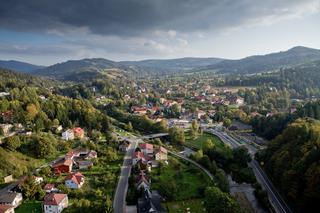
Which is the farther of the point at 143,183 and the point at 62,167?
the point at 62,167

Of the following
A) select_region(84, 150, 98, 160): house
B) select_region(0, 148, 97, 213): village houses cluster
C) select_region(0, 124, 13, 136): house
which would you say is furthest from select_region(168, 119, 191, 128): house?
select_region(0, 124, 13, 136): house

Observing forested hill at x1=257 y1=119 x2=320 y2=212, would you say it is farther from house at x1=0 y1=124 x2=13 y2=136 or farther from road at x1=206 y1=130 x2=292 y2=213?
house at x1=0 y1=124 x2=13 y2=136

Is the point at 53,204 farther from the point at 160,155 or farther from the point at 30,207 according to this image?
the point at 160,155

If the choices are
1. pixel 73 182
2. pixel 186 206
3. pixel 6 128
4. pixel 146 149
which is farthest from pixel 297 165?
pixel 6 128

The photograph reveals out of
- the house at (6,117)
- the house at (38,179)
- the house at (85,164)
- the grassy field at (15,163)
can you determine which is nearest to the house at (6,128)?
the house at (6,117)

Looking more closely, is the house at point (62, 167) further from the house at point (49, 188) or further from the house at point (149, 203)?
the house at point (149, 203)
